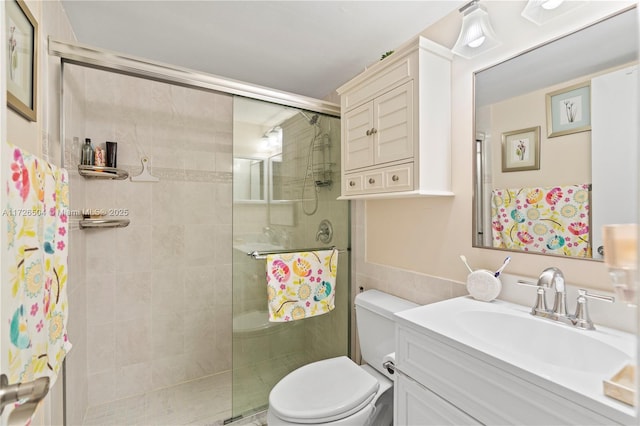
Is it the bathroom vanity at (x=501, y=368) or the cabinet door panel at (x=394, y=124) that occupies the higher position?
the cabinet door panel at (x=394, y=124)

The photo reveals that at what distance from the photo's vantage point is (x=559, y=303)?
981mm

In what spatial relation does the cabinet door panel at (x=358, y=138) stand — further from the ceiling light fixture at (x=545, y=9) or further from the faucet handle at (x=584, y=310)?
the faucet handle at (x=584, y=310)

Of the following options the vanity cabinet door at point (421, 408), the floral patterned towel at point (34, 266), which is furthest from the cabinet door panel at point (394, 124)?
the floral patterned towel at point (34, 266)

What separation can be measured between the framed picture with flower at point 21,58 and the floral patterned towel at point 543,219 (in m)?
1.71

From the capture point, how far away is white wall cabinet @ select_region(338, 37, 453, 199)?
1325mm

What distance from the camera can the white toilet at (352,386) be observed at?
48.1 inches

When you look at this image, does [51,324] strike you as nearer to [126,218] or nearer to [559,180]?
[126,218]

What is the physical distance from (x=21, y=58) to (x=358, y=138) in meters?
1.39

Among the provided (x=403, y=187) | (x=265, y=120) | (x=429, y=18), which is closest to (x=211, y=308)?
(x=265, y=120)

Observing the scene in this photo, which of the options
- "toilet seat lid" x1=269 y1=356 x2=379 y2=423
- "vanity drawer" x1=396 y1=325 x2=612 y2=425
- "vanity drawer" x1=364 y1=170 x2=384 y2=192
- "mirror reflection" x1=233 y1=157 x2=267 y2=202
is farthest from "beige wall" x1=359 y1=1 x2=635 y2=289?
"mirror reflection" x1=233 y1=157 x2=267 y2=202

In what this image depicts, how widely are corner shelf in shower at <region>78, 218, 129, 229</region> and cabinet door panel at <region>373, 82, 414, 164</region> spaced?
172 cm

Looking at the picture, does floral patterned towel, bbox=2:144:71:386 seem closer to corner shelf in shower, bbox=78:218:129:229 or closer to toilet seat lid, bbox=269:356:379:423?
toilet seat lid, bbox=269:356:379:423

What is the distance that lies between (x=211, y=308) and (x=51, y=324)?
156 centimetres

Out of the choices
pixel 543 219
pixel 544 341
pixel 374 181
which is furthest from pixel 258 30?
pixel 544 341
